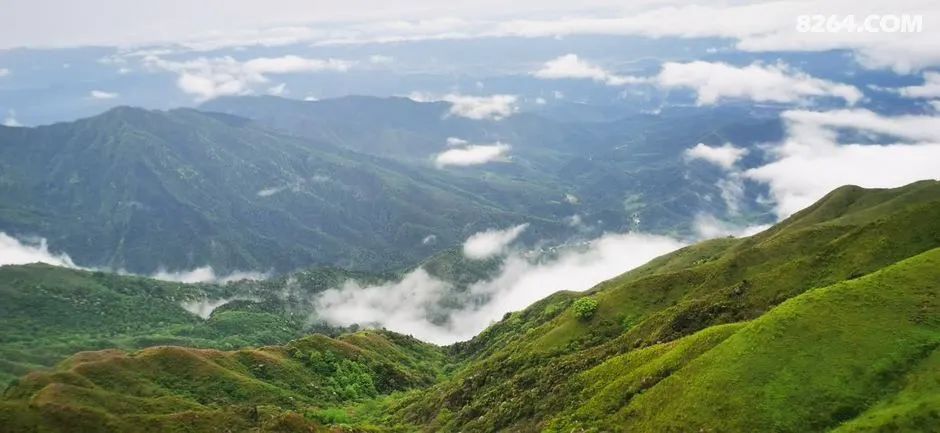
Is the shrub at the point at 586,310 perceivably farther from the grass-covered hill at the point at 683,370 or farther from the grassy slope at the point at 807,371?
the grassy slope at the point at 807,371

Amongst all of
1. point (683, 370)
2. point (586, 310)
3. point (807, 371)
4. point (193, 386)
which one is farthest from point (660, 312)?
point (193, 386)

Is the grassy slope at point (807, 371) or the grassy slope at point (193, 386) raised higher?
the grassy slope at point (193, 386)

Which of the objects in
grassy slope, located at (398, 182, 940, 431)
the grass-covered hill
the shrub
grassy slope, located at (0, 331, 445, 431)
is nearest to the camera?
the grass-covered hill

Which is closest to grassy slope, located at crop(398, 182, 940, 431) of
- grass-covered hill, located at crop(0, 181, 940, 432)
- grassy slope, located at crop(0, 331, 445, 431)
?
grass-covered hill, located at crop(0, 181, 940, 432)

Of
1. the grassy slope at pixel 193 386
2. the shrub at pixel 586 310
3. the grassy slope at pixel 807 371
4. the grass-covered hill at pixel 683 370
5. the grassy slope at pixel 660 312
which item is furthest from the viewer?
the shrub at pixel 586 310

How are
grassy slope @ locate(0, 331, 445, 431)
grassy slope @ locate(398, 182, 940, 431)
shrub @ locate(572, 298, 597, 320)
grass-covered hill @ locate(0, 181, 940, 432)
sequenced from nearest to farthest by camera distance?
grass-covered hill @ locate(0, 181, 940, 432), grassy slope @ locate(0, 331, 445, 431), grassy slope @ locate(398, 182, 940, 431), shrub @ locate(572, 298, 597, 320)

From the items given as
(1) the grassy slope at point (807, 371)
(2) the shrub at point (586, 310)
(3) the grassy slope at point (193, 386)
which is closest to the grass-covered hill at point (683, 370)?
(1) the grassy slope at point (807, 371)

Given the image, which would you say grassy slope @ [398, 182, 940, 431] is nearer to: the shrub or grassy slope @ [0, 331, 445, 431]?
the shrub

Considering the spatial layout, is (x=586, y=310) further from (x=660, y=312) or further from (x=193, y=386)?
(x=193, y=386)

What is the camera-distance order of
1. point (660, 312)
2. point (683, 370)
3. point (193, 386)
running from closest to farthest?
1. point (683, 370)
2. point (660, 312)
3. point (193, 386)
